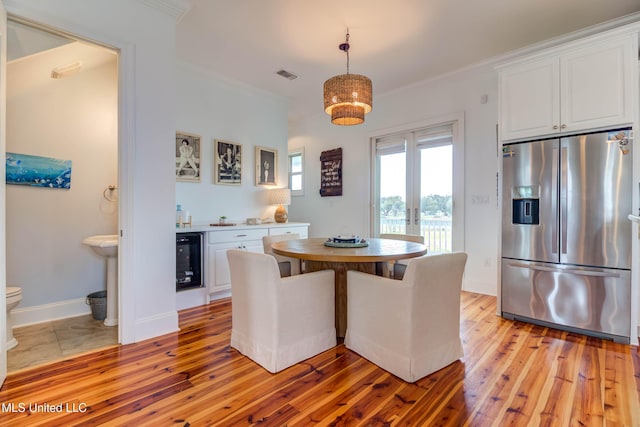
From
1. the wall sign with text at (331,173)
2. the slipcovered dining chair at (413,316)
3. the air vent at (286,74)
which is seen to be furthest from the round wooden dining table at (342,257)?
the wall sign with text at (331,173)

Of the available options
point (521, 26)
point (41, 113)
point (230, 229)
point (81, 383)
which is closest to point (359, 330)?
point (81, 383)

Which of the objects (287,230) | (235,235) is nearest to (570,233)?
(287,230)

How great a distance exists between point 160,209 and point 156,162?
0.40 m

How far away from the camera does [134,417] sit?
5.12ft

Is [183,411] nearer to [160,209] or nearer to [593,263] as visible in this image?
[160,209]

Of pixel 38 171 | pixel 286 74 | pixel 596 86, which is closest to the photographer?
pixel 596 86

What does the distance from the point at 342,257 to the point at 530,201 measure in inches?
80.6

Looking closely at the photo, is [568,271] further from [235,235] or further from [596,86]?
[235,235]

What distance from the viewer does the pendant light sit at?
2.55 meters

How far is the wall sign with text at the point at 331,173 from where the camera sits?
533 centimetres

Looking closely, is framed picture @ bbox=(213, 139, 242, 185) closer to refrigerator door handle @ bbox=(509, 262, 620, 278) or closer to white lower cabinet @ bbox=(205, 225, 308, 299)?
white lower cabinet @ bbox=(205, 225, 308, 299)

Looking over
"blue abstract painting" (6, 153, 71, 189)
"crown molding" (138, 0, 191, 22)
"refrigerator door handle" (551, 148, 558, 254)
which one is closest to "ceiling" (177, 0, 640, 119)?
"crown molding" (138, 0, 191, 22)

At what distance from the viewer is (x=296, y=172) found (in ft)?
20.2

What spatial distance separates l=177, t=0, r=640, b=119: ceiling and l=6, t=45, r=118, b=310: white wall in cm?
116
